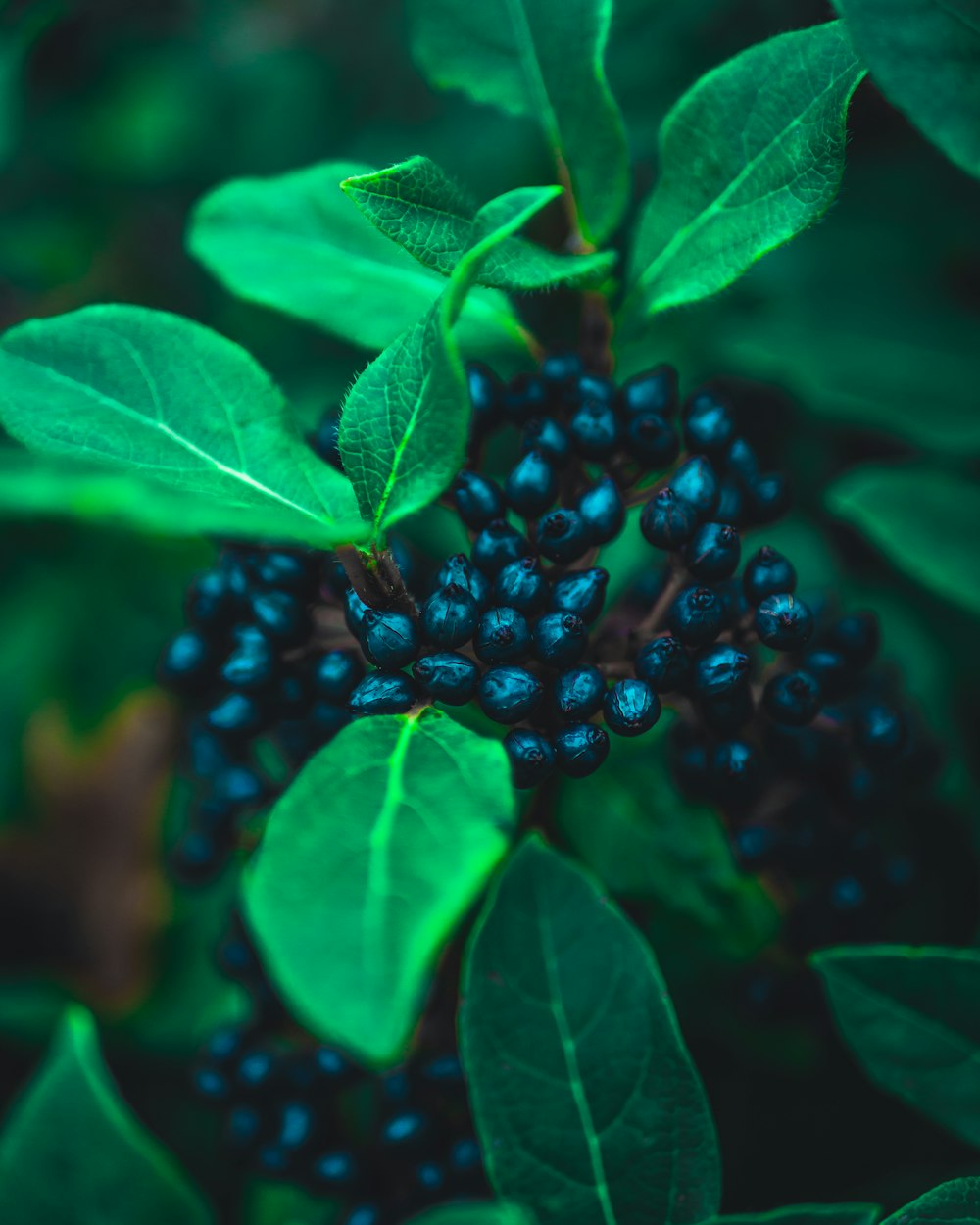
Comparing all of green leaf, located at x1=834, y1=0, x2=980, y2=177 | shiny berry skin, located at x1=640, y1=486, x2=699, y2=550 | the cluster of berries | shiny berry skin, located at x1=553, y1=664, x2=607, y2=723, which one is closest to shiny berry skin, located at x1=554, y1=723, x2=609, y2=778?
shiny berry skin, located at x1=553, y1=664, x2=607, y2=723

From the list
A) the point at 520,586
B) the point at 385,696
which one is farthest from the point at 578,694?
the point at 385,696

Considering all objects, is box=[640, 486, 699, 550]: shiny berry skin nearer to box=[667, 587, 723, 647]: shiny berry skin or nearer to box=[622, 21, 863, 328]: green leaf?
box=[667, 587, 723, 647]: shiny berry skin

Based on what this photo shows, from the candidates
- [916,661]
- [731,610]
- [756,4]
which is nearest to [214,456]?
[731,610]

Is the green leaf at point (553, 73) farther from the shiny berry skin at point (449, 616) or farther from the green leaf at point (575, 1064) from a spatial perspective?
the green leaf at point (575, 1064)

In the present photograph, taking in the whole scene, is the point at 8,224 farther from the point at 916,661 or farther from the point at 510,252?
the point at 916,661

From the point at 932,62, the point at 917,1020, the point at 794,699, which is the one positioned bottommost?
the point at 917,1020

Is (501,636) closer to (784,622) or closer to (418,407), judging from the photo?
(418,407)
